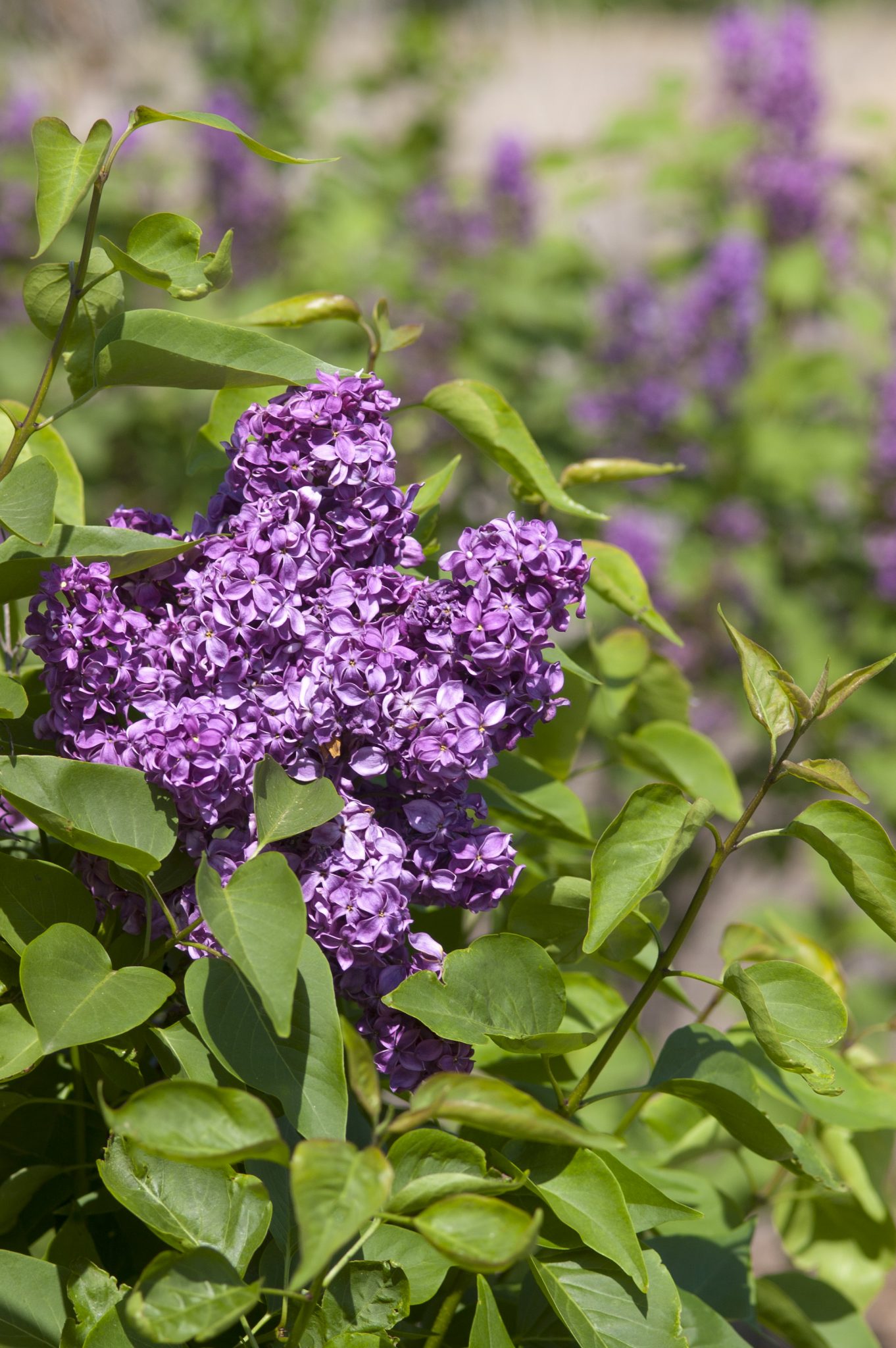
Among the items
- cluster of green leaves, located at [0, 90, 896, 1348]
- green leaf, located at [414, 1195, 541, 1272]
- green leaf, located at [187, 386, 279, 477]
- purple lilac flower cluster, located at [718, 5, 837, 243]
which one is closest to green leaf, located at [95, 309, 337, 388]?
cluster of green leaves, located at [0, 90, 896, 1348]

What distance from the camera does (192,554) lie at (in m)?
0.71

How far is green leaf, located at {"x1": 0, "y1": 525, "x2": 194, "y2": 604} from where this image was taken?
64 cm

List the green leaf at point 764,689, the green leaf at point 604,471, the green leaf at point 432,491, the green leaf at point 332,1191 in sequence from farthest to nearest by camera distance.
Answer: the green leaf at point 604,471 → the green leaf at point 432,491 → the green leaf at point 764,689 → the green leaf at point 332,1191

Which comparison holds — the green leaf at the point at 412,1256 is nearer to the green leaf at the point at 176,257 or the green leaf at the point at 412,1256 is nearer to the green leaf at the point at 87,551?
the green leaf at the point at 87,551

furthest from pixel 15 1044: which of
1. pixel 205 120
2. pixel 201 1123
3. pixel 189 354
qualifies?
pixel 205 120

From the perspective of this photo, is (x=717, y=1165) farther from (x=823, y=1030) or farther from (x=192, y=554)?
(x=192, y=554)

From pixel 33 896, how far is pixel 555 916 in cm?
29

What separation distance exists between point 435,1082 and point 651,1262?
0.75ft

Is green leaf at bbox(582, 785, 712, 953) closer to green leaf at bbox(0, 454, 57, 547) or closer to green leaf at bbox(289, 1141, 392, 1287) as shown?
green leaf at bbox(289, 1141, 392, 1287)

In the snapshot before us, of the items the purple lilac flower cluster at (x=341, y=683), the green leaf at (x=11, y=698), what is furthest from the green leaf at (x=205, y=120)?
the green leaf at (x=11, y=698)

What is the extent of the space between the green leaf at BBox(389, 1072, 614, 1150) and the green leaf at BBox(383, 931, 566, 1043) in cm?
10

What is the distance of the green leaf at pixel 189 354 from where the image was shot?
2.22 feet

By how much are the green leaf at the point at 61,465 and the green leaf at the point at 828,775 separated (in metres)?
0.49

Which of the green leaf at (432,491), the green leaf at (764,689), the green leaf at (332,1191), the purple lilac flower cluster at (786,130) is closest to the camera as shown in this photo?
the green leaf at (332,1191)
